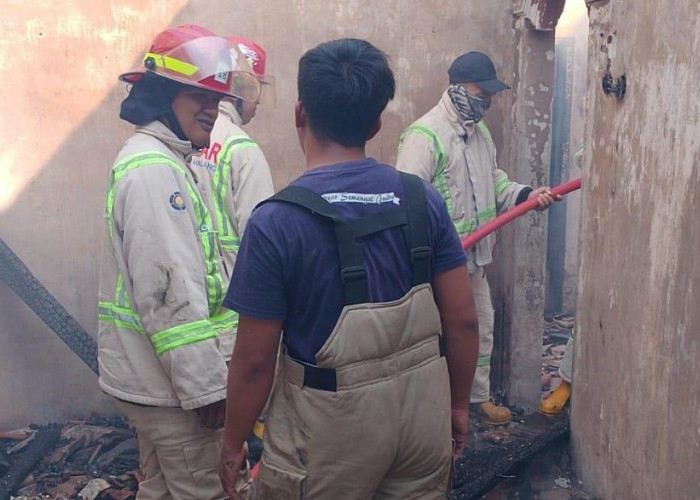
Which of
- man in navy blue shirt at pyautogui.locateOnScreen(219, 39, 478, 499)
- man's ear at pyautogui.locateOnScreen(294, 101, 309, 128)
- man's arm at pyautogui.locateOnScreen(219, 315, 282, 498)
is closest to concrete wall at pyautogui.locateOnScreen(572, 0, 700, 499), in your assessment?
man in navy blue shirt at pyautogui.locateOnScreen(219, 39, 478, 499)

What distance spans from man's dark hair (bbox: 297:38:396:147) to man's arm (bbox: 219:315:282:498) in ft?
1.95

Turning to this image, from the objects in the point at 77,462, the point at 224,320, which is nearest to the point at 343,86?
the point at 224,320

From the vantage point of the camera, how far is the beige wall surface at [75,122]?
508cm

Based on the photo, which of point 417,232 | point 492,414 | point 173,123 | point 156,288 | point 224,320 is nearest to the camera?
point 417,232

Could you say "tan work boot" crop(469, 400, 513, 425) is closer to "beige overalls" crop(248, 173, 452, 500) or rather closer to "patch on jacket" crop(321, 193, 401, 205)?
"beige overalls" crop(248, 173, 452, 500)

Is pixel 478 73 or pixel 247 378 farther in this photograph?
pixel 478 73

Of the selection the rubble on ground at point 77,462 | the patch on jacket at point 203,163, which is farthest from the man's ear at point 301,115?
the rubble on ground at point 77,462

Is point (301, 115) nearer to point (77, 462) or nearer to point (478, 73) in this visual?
point (478, 73)

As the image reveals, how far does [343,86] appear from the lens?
2.23 m

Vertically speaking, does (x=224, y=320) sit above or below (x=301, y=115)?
below

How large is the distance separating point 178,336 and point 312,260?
2.60 ft

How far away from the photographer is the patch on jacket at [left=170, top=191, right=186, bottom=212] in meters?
2.80

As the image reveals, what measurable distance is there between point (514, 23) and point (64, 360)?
394cm

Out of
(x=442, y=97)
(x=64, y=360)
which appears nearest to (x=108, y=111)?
(x=64, y=360)
